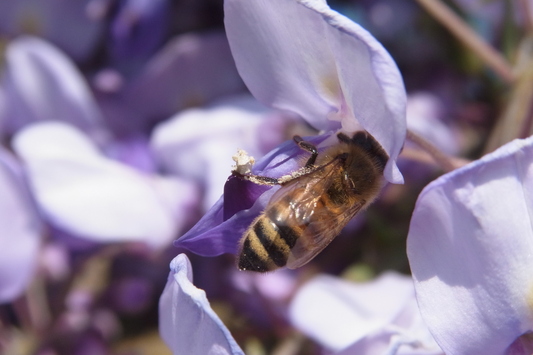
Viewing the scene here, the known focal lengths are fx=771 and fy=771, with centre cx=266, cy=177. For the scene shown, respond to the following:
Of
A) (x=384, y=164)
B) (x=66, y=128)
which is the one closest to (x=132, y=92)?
(x=66, y=128)

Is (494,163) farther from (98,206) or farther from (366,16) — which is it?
(366,16)

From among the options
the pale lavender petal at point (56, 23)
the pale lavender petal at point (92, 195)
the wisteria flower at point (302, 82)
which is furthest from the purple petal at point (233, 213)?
the pale lavender petal at point (56, 23)

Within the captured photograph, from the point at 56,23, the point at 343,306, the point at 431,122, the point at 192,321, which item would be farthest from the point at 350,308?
the point at 56,23

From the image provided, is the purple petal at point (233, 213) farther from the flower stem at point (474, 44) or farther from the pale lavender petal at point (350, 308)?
the flower stem at point (474, 44)

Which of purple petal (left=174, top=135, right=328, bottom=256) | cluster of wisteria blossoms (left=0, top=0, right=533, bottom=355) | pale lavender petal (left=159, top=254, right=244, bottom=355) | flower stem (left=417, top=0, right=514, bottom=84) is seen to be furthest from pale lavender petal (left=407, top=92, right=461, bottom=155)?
pale lavender petal (left=159, top=254, right=244, bottom=355)

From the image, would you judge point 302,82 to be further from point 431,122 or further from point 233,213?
point 431,122

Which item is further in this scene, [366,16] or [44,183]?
[366,16]
